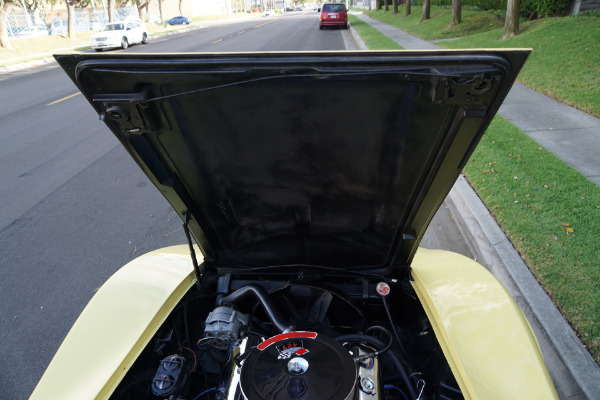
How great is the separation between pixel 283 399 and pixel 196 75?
1.03 metres

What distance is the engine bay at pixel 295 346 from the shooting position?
1.23m

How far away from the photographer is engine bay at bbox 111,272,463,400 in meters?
1.23

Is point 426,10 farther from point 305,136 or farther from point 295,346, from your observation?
point 295,346

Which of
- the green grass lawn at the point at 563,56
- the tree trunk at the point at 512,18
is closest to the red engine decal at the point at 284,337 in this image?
the green grass lawn at the point at 563,56

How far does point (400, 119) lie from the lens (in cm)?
129

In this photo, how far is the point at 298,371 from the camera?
1216mm

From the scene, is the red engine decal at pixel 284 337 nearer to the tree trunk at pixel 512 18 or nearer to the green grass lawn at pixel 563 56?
the green grass lawn at pixel 563 56

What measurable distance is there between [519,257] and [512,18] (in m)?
10.6

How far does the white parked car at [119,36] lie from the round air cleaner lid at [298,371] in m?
22.0

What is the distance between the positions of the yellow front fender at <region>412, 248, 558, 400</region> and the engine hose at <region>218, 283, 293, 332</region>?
0.71m

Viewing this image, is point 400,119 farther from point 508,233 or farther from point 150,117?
point 508,233

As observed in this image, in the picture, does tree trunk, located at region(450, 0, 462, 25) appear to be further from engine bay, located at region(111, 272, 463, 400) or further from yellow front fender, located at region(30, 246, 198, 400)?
yellow front fender, located at region(30, 246, 198, 400)

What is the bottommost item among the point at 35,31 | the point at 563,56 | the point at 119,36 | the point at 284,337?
the point at 284,337

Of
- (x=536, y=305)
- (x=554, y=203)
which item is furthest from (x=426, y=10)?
(x=536, y=305)
